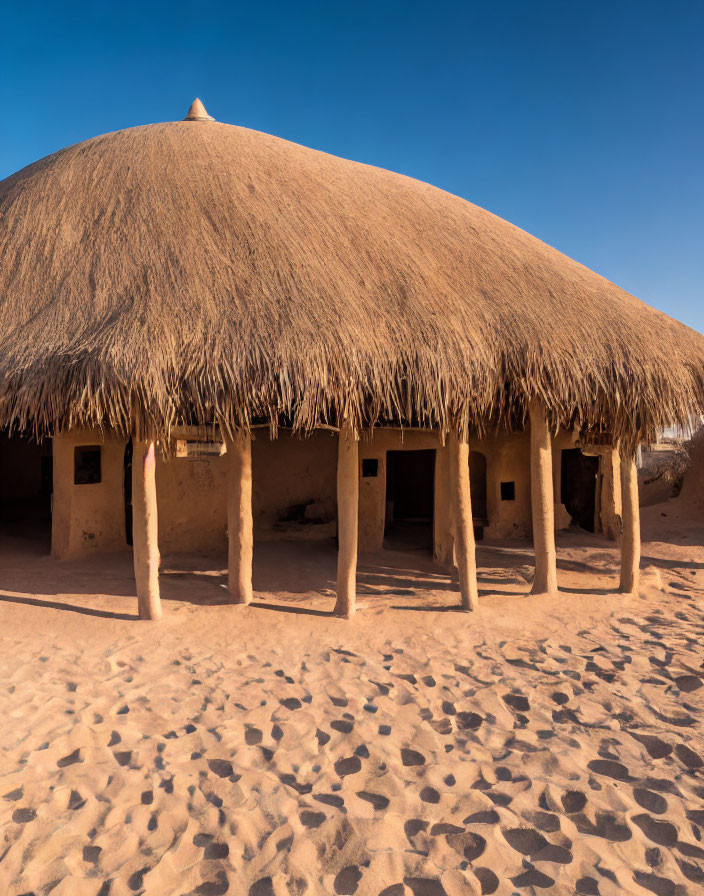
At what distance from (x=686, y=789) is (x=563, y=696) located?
4.12ft

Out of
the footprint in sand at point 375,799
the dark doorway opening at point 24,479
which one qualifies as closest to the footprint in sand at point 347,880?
the footprint in sand at point 375,799

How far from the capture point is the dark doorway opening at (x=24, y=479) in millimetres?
11078

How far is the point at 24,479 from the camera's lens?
471 inches

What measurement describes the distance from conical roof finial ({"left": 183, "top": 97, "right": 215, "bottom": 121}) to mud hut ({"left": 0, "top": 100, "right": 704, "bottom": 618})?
113 cm

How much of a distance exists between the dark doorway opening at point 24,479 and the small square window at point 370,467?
6306 mm

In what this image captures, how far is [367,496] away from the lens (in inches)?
358

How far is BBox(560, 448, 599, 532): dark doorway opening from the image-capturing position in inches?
464

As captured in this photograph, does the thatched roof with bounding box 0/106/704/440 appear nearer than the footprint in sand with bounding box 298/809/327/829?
No

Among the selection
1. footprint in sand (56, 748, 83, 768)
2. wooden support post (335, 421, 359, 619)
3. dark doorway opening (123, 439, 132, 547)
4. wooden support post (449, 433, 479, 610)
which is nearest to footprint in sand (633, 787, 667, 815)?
wooden support post (449, 433, 479, 610)

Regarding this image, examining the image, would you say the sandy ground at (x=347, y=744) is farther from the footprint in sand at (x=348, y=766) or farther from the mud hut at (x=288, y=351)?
the mud hut at (x=288, y=351)

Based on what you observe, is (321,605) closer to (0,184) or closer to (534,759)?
(534,759)

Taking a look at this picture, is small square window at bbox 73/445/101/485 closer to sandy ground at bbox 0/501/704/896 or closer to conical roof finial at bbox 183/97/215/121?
sandy ground at bbox 0/501/704/896

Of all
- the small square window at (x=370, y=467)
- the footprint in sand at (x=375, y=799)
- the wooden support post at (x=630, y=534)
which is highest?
the small square window at (x=370, y=467)

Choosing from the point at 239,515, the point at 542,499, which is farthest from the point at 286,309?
the point at 542,499
